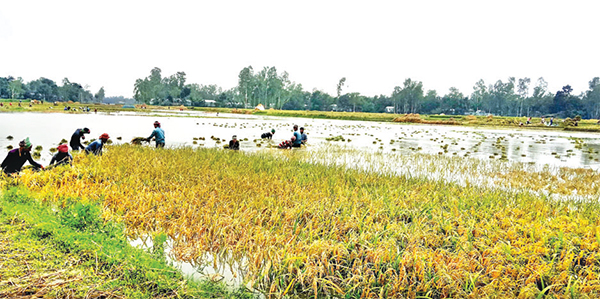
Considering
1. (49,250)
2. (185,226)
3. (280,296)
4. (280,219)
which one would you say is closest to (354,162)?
(280,219)

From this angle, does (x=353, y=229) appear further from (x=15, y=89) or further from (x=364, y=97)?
(x=15, y=89)

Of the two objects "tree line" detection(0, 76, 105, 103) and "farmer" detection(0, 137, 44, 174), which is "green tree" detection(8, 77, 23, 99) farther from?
"farmer" detection(0, 137, 44, 174)

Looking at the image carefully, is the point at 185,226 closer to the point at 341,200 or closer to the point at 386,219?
the point at 341,200

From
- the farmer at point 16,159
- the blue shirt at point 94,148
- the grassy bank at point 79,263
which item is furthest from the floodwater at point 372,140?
the grassy bank at point 79,263

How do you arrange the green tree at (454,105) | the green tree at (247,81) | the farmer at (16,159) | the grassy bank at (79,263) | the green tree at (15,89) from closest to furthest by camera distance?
the grassy bank at (79,263) → the farmer at (16,159) → the green tree at (454,105) → the green tree at (15,89) → the green tree at (247,81)

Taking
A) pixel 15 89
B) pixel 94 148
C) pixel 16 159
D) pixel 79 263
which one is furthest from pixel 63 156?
pixel 15 89

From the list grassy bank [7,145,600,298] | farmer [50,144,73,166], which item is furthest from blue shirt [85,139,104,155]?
grassy bank [7,145,600,298]

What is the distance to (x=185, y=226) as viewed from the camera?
15.9ft

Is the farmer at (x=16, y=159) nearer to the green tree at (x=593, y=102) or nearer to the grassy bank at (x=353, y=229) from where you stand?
the grassy bank at (x=353, y=229)

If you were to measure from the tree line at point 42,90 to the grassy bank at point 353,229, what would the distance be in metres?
127

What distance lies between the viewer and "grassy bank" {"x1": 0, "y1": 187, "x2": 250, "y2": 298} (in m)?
3.11

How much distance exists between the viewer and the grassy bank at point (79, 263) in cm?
311

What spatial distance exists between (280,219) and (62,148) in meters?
6.01

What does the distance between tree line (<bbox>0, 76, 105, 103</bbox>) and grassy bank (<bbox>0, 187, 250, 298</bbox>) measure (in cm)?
12822
